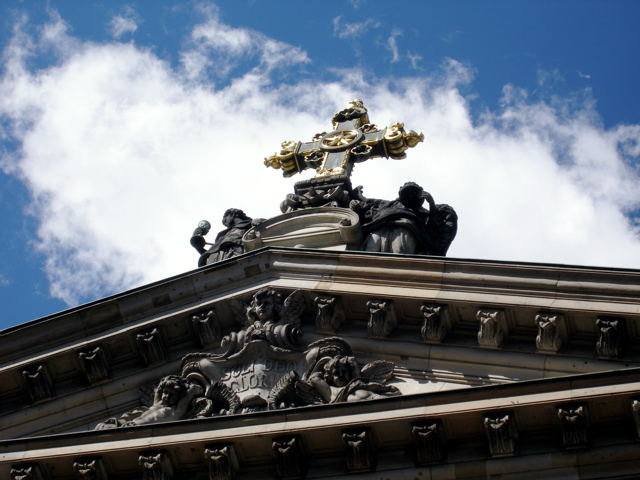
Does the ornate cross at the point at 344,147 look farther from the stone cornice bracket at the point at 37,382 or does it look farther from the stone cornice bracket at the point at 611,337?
the stone cornice bracket at the point at 611,337

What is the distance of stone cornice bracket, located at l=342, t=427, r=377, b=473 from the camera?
16.5 metres

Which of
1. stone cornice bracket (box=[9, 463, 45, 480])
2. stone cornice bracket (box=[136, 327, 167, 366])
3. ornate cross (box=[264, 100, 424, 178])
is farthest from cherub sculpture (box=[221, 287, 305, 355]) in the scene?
ornate cross (box=[264, 100, 424, 178])

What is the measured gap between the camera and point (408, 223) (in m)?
21.7

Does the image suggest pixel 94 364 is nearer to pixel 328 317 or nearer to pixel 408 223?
pixel 328 317

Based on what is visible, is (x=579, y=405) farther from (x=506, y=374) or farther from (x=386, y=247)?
(x=386, y=247)

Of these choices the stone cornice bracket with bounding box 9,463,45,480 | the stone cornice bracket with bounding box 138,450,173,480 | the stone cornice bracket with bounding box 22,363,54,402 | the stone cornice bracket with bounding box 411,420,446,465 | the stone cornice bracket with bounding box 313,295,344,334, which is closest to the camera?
the stone cornice bracket with bounding box 411,420,446,465

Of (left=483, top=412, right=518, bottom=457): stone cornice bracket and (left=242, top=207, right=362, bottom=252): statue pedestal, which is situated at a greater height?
(left=242, top=207, right=362, bottom=252): statue pedestal

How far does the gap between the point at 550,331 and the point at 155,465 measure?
487 centimetres

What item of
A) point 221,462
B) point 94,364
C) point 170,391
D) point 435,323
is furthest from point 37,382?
point 435,323

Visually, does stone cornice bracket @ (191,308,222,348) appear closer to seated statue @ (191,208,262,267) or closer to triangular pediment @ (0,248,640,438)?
triangular pediment @ (0,248,640,438)

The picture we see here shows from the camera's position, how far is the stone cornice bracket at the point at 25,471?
17.4 meters

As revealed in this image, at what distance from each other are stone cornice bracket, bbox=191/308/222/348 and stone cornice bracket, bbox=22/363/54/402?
2036 millimetres

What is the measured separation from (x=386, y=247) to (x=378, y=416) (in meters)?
5.28

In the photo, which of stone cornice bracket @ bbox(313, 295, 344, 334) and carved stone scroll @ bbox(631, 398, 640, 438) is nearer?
carved stone scroll @ bbox(631, 398, 640, 438)
